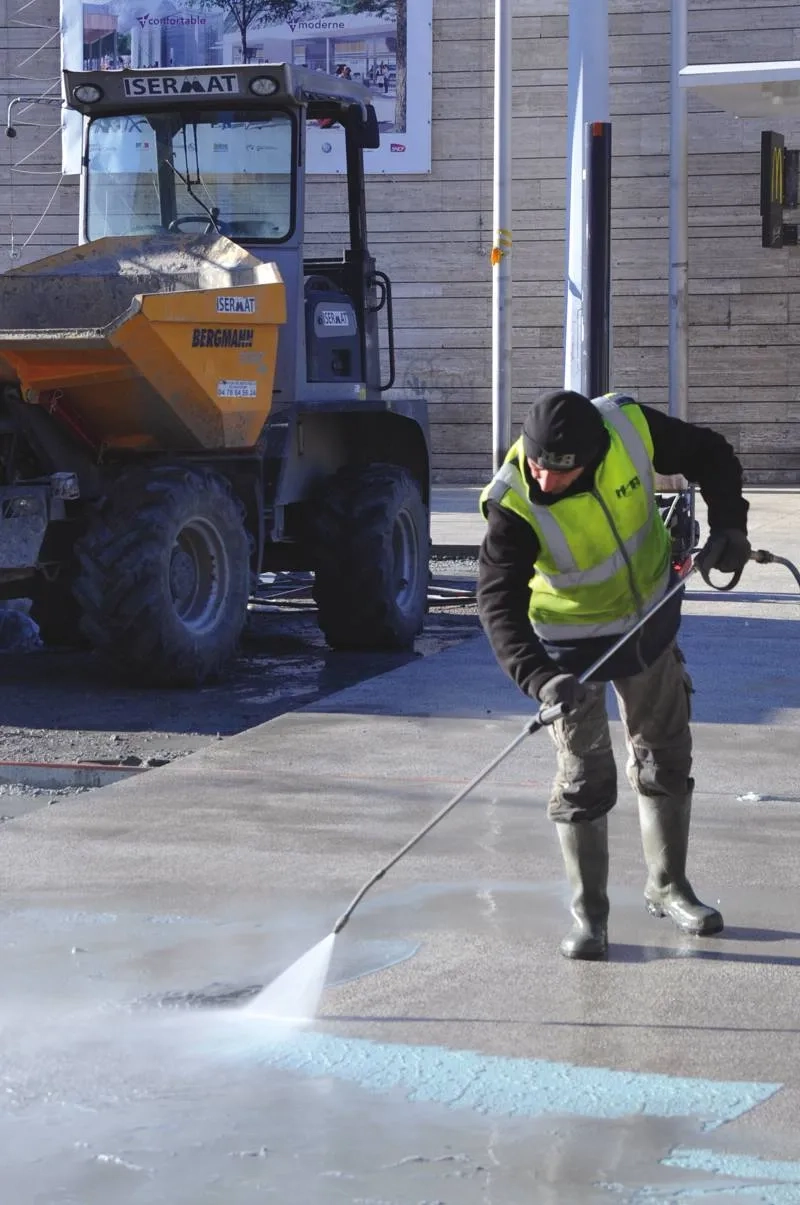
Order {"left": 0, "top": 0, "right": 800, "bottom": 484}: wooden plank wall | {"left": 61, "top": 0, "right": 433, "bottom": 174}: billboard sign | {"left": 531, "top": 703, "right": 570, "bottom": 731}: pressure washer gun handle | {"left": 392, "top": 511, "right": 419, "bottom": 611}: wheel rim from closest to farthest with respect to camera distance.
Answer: {"left": 531, "top": 703, "right": 570, "bottom": 731}: pressure washer gun handle
{"left": 392, "top": 511, "right": 419, "bottom": 611}: wheel rim
{"left": 0, "top": 0, "right": 800, "bottom": 484}: wooden plank wall
{"left": 61, "top": 0, "right": 433, "bottom": 174}: billboard sign

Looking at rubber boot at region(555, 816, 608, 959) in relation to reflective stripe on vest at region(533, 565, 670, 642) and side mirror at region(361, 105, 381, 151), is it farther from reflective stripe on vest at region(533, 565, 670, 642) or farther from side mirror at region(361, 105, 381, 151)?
side mirror at region(361, 105, 381, 151)

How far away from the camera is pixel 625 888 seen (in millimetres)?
5602

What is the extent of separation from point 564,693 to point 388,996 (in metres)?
0.86

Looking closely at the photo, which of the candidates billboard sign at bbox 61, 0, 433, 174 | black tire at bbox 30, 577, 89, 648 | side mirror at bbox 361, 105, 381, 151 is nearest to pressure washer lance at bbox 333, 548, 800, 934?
black tire at bbox 30, 577, 89, 648

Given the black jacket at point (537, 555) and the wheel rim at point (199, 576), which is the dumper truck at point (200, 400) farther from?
the black jacket at point (537, 555)

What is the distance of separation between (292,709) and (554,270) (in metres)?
13.5

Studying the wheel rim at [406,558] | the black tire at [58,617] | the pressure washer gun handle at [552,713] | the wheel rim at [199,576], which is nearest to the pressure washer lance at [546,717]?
the pressure washer gun handle at [552,713]

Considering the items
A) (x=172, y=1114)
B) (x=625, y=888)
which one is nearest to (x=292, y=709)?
(x=625, y=888)

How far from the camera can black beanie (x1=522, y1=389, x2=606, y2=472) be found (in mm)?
4656

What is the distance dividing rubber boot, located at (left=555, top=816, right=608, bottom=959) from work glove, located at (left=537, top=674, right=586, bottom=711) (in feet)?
1.63

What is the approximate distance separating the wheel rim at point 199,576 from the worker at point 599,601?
15.0 ft

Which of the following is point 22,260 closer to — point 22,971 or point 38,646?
point 38,646

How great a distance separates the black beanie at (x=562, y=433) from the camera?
15.3ft

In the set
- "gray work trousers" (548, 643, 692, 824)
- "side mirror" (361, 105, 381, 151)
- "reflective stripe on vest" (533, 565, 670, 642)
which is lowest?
"gray work trousers" (548, 643, 692, 824)
